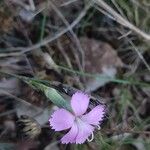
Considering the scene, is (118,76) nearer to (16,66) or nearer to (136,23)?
(136,23)

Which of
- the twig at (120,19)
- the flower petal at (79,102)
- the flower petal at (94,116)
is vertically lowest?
the flower petal at (94,116)

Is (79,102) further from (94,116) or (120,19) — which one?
(120,19)

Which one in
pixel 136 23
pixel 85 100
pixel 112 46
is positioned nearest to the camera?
pixel 85 100

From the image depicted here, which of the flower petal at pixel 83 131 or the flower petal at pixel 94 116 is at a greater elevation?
the flower petal at pixel 94 116

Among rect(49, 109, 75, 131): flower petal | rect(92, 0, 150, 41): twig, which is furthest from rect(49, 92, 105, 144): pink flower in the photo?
rect(92, 0, 150, 41): twig

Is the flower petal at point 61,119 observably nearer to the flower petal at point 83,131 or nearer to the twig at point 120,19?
the flower petal at point 83,131

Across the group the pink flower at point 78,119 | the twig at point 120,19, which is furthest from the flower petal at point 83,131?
the twig at point 120,19

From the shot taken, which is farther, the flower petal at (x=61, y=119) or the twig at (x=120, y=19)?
the twig at (x=120, y=19)

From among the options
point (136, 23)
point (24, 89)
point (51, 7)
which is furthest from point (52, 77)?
point (136, 23)
